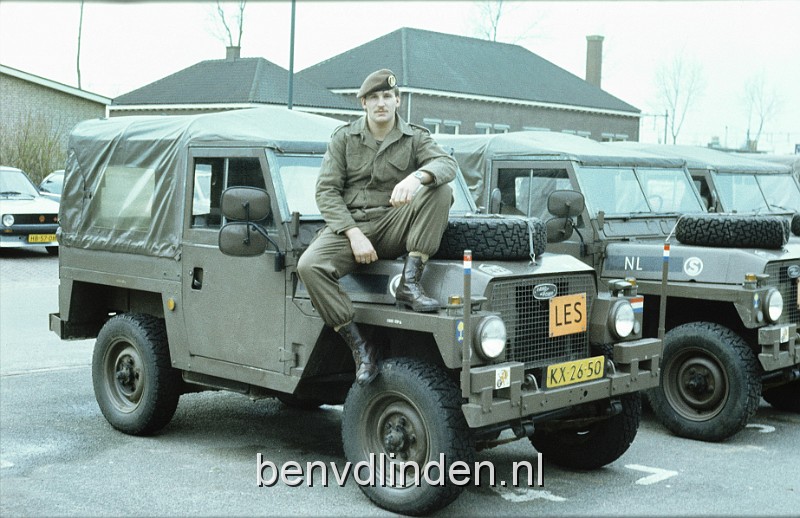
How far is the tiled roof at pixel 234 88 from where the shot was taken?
4106 centimetres

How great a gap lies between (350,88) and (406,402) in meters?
41.0

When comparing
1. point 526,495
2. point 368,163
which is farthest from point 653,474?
point 368,163

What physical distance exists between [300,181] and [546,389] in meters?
2.15

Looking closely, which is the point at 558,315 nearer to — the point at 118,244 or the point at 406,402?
the point at 406,402

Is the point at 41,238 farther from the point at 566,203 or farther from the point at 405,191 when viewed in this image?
the point at 405,191

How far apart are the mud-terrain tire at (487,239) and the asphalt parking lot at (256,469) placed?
1419 millimetres

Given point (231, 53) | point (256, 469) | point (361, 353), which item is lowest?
point (256, 469)

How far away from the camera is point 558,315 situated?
20.2 ft

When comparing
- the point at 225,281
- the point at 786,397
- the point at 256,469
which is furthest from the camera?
the point at 786,397

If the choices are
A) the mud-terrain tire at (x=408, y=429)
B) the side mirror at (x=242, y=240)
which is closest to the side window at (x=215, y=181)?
the side mirror at (x=242, y=240)

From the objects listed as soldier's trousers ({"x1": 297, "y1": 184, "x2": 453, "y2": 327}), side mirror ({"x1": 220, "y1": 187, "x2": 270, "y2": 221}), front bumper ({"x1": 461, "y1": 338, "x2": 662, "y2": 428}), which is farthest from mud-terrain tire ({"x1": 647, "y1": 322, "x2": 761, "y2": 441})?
side mirror ({"x1": 220, "y1": 187, "x2": 270, "y2": 221})

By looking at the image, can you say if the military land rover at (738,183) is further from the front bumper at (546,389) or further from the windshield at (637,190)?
the front bumper at (546,389)

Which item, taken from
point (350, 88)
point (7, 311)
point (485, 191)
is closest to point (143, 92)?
point (350, 88)

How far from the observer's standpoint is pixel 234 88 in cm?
4169
